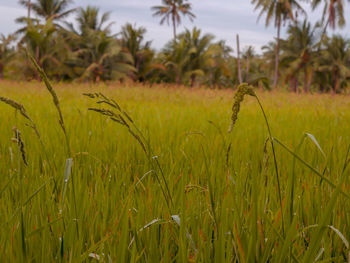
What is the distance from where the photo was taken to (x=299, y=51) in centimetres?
2734

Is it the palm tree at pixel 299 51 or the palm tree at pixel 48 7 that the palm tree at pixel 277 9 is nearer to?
the palm tree at pixel 299 51

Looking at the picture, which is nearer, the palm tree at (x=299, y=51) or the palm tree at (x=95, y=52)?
the palm tree at (x=95, y=52)

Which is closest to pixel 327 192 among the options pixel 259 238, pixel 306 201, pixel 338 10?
pixel 306 201

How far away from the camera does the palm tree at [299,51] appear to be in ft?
87.0

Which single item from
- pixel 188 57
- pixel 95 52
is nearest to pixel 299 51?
pixel 188 57

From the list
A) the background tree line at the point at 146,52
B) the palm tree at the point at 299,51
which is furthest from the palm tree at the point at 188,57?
the palm tree at the point at 299,51

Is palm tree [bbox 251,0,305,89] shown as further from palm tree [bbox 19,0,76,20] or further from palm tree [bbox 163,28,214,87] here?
palm tree [bbox 19,0,76,20]

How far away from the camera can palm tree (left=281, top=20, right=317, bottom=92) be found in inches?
1045

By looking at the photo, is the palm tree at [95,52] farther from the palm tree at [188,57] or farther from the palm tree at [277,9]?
the palm tree at [277,9]

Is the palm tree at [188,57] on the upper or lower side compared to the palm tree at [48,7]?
lower

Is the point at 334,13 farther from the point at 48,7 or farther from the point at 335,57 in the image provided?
the point at 48,7

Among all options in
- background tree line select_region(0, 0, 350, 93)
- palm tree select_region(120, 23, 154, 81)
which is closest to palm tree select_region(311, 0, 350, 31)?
background tree line select_region(0, 0, 350, 93)

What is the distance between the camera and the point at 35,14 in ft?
87.0

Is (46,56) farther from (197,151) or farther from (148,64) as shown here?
(197,151)
